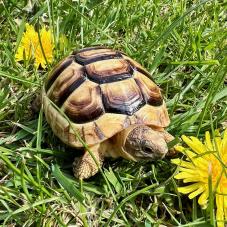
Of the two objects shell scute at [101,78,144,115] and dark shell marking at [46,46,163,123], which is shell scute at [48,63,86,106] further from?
shell scute at [101,78,144,115]

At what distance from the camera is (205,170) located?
199 centimetres

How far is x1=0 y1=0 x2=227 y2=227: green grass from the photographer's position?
1.99m

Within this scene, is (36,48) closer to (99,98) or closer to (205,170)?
(99,98)

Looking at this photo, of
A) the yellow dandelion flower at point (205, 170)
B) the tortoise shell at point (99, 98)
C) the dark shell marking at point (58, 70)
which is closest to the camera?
the yellow dandelion flower at point (205, 170)

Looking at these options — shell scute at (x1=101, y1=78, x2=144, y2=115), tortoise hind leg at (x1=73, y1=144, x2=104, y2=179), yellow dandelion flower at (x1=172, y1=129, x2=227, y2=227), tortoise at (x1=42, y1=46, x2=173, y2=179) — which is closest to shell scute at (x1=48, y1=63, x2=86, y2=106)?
tortoise at (x1=42, y1=46, x2=173, y2=179)

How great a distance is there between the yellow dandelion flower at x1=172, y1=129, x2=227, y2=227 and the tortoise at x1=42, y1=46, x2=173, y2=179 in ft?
0.36

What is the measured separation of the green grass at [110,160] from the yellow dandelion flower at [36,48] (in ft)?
0.11

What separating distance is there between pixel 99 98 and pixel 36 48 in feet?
1.99

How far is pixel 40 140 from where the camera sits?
2.07 meters

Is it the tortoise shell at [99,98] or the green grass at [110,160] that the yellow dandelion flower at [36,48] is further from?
the tortoise shell at [99,98]

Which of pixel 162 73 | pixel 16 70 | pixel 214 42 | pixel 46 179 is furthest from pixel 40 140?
pixel 214 42

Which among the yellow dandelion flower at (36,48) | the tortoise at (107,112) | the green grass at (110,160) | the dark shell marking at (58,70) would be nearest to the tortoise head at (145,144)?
the tortoise at (107,112)

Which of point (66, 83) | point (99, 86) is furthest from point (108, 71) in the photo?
point (66, 83)

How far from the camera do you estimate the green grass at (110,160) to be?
6.52ft
